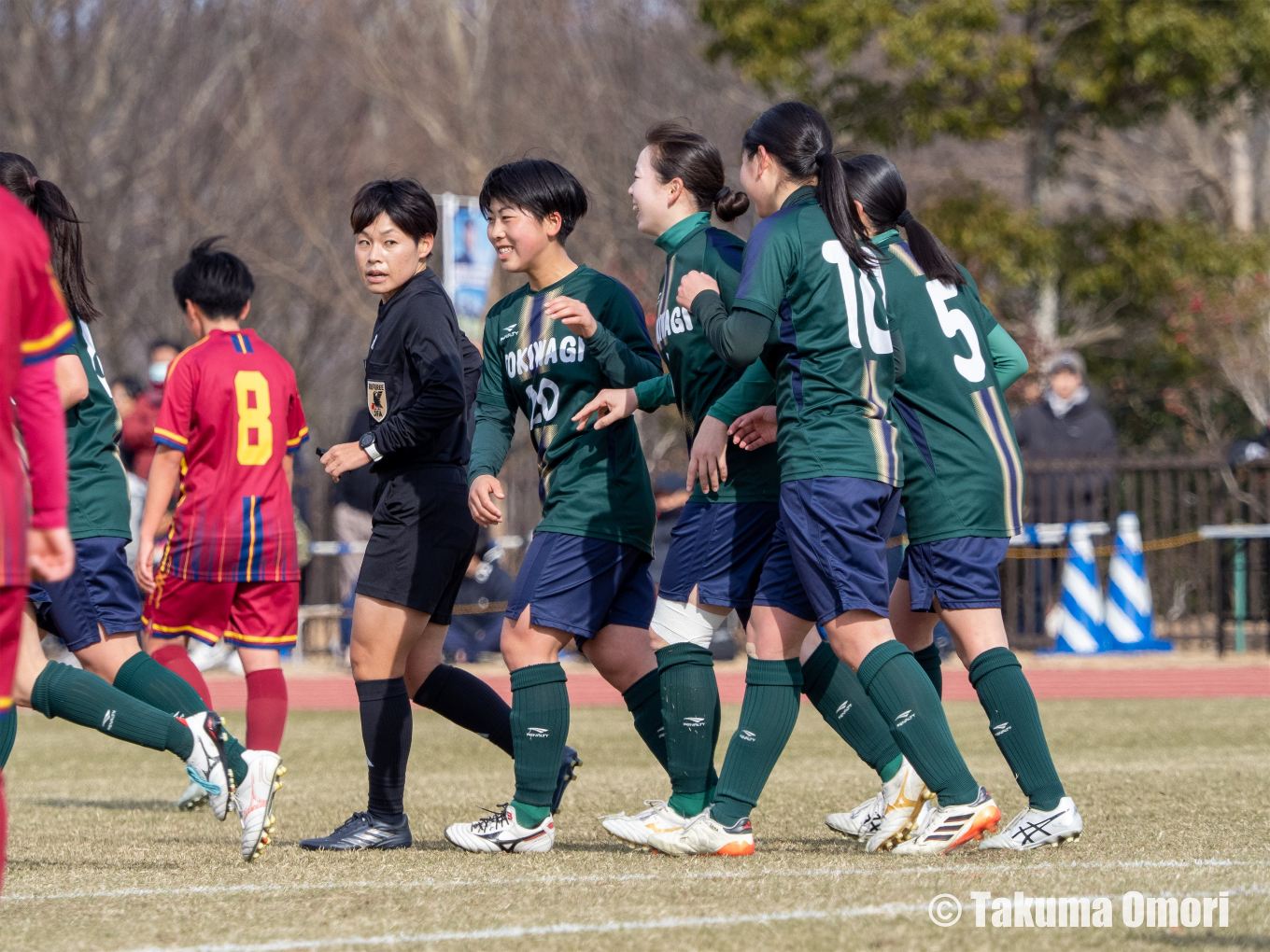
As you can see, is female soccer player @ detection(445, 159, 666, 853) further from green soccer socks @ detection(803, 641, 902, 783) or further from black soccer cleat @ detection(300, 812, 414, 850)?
green soccer socks @ detection(803, 641, 902, 783)

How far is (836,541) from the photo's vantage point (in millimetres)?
4656

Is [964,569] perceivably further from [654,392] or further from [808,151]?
[808,151]

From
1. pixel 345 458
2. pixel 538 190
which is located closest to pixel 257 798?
pixel 345 458

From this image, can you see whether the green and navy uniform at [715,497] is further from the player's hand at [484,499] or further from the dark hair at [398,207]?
the dark hair at [398,207]

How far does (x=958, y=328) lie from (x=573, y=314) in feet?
3.81

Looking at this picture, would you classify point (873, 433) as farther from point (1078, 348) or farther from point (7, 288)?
point (1078, 348)

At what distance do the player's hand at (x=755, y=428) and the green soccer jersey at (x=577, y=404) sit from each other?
1.09 feet

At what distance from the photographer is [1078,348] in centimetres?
1994

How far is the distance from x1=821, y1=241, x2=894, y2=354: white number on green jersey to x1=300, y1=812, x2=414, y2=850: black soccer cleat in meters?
2.11

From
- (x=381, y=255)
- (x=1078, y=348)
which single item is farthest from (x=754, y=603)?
(x=1078, y=348)

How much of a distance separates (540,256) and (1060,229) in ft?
46.4

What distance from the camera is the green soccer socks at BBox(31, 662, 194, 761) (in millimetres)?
5352

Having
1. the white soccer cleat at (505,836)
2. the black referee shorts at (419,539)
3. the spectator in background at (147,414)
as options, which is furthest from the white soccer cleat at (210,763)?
the spectator in background at (147,414)

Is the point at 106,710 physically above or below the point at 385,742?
above
